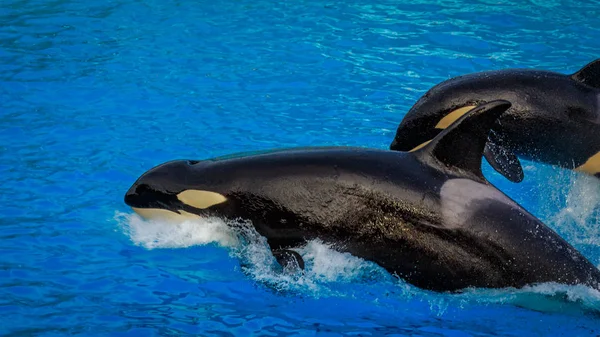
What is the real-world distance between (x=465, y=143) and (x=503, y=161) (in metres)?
1.60

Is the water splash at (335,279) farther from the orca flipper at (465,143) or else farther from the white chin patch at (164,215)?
the orca flipper at (465,143)

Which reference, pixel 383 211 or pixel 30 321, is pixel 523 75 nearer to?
pixel 383 211

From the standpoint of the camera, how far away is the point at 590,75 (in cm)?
839

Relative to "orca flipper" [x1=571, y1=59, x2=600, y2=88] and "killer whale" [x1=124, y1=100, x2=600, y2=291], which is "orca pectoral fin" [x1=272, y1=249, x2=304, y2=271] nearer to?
"killer whale" [x1=124, y1=100, x2=600, y2=291]

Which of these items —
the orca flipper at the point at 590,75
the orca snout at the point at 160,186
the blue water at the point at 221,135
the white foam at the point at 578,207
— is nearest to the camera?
the blue water at the point at 221,135

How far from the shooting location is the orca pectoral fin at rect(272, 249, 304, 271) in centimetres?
654

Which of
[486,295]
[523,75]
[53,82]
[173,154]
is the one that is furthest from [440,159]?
[53,82]

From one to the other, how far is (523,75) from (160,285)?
4.32 m

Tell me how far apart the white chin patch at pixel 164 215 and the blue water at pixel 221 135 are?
10cm

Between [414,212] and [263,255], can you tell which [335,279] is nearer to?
[263,255]

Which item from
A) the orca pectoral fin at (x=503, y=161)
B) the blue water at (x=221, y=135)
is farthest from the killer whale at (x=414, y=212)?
the orca pectoral fin at (x=503, y=161)

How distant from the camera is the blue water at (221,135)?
6781mm

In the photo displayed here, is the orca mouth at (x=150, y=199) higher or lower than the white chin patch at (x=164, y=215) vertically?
higher

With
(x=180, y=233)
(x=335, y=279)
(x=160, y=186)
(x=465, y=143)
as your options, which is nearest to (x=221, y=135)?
(x=180, y=233)
